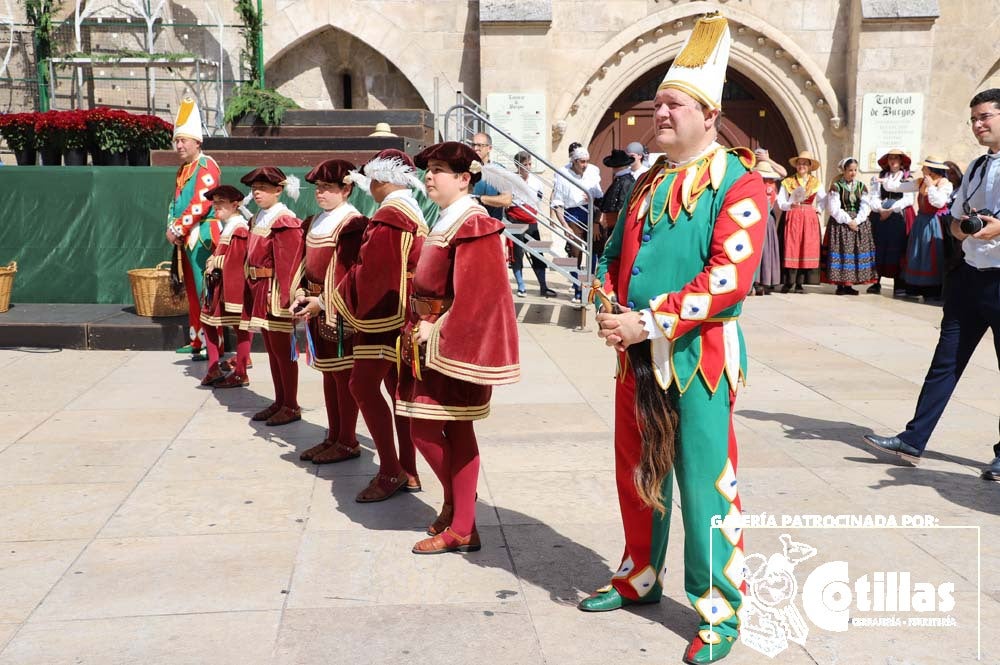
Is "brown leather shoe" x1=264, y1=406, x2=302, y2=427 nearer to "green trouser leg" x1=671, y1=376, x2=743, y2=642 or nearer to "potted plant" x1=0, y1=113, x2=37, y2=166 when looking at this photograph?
"green trouser leg" x1=671, y1=376, x2=743, y2=642

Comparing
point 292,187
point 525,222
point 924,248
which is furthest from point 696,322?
point 924,248

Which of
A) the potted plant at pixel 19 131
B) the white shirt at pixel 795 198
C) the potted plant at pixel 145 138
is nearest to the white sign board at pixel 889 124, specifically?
the white shirt at pixel 795 198

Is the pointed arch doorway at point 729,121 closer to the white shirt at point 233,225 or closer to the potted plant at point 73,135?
the potted plant at point 73,135

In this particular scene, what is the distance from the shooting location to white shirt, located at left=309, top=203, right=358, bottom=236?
5344mm

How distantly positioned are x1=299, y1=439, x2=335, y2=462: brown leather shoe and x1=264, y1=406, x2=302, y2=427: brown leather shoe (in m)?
0.74

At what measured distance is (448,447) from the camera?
14.2 ft

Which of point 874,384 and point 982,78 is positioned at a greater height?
point 982,78

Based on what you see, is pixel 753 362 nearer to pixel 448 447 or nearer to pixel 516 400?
pixel 516 400

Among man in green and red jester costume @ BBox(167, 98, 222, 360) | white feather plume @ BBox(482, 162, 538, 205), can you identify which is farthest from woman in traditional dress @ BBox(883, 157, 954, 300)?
man in green and red jester costume @ BBox(167, 98, 222, 360)

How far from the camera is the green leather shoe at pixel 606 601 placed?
12.1ft

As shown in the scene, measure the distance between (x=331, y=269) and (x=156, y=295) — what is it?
15.0 feet

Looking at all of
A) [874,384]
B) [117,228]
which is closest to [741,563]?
[874,384]

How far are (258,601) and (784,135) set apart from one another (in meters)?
15.6

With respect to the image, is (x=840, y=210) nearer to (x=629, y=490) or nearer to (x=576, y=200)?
(x=576, y=200)
